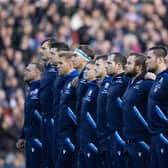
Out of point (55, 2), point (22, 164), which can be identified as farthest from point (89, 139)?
point (55, 2)

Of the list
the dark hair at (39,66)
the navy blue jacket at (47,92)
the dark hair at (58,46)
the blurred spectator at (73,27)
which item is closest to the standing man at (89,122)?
the dark hair at (58,46)

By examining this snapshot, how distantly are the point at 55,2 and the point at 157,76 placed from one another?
13.8 metres

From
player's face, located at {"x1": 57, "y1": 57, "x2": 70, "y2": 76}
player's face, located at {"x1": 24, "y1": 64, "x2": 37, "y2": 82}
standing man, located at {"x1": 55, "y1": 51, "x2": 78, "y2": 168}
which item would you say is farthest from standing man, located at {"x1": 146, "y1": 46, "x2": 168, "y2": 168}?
player's face, located at {"x1": 24, "y1": 64, "x2": 37, "y2": 82}

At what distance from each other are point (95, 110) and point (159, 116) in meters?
1.76

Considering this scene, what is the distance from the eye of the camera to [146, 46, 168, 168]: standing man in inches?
571

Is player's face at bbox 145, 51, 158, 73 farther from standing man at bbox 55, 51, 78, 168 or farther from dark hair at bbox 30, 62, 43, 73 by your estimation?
dark hair at bbox 30, 62, 43, 73

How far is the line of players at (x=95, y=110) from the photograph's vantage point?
48.5 ft

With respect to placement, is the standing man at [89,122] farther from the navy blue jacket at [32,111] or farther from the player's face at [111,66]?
the navy blue jacket at [32,111]

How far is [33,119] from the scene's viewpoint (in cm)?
1753

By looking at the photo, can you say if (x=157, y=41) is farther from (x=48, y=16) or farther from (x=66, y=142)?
(x=66, y=142)

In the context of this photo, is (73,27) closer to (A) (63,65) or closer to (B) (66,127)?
(A) (63,65)

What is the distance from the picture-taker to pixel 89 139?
52.9 feet

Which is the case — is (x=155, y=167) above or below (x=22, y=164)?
above

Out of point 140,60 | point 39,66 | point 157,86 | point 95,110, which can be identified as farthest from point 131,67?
point 39,66
